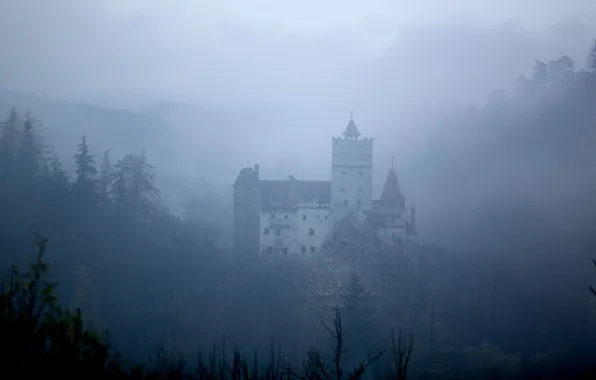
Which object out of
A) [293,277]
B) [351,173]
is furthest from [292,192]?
[293,277]

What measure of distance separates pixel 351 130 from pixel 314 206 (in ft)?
14.3

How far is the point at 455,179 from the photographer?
28188 millimetres

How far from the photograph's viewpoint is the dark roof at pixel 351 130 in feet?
89.6

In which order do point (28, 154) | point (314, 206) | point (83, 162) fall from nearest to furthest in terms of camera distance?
1. point (83, 162)
2. point (28, 154)
3. point (314, 206)

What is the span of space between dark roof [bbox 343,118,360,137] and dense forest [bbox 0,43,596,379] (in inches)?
196

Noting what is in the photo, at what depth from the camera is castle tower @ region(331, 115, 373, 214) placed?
25859 mm

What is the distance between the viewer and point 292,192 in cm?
2614

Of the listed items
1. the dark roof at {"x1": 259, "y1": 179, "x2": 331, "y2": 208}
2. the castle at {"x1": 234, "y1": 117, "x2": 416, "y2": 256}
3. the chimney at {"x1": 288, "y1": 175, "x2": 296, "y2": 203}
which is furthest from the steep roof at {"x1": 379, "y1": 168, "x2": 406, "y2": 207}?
the chimney at {"x1": 288, "y1": 175, "x2": 296, "y2": 203}

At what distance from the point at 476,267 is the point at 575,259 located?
4.06 m

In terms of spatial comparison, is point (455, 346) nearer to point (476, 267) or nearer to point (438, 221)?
point (476, 267)

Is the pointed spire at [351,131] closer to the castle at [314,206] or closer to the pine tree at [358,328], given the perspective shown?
the castle at [314,206]

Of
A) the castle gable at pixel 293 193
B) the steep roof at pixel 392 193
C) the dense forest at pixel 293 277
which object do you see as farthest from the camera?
the castle gable at pixel 293 193

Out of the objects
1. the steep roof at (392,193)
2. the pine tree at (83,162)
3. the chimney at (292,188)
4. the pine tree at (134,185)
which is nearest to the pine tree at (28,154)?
the pine tree at (83,162)

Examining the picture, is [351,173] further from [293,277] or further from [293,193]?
[293,277]
